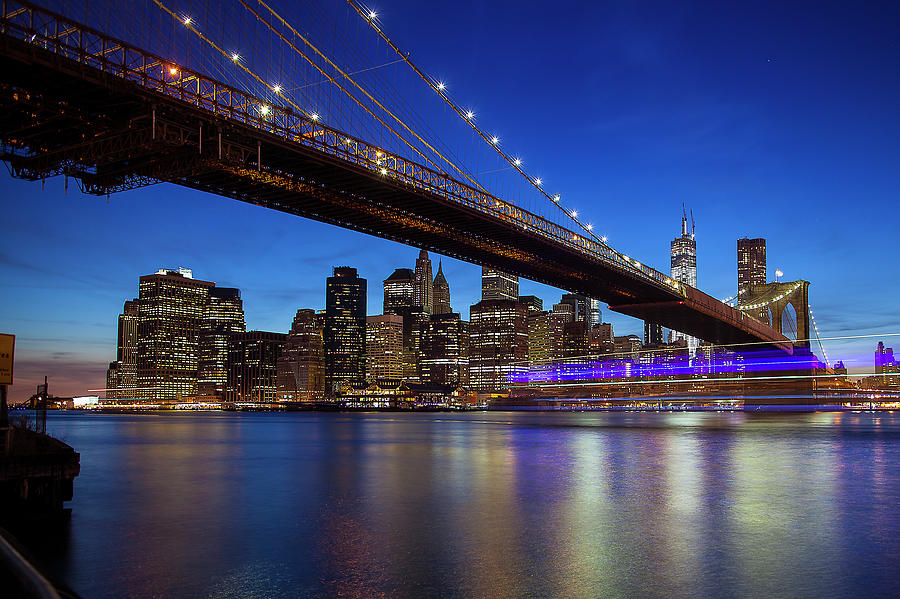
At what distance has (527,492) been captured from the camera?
18.8 m

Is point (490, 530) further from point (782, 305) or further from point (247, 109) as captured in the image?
point (782, 305)

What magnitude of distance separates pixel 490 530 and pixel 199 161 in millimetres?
21403

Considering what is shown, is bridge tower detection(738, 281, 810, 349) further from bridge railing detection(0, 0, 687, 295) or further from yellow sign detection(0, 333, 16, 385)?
yellow sign detection(0, 333, 16, 385)

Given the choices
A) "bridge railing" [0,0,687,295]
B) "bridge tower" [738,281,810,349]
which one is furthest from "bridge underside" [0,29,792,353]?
"bridge tower" [738,281,810,349]

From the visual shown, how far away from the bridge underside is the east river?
1178 cm

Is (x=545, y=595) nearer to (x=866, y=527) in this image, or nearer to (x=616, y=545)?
(x=616, y=545)

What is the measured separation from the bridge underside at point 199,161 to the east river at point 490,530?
38.6ft

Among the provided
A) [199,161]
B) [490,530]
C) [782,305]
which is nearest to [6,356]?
[490,530]

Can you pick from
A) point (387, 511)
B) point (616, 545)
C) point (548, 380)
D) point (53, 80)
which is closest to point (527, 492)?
point (387, 511)

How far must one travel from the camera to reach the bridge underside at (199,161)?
25031 mm

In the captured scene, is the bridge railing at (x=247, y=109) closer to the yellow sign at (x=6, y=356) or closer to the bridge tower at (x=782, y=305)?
the yellow sign at (x=6, y=356)

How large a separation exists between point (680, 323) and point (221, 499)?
68.9 metres

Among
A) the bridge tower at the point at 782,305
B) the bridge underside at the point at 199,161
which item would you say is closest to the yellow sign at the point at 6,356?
the bridge underside at the point at 199,161

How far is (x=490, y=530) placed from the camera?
13500mm
